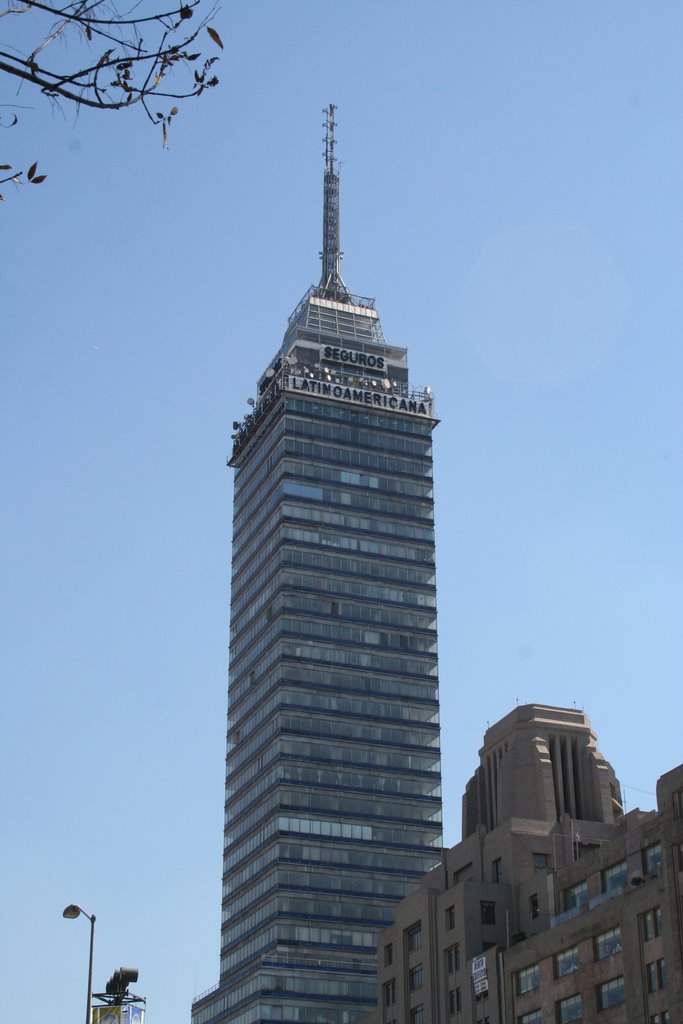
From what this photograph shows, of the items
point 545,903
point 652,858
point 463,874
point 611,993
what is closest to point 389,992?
point 463,874

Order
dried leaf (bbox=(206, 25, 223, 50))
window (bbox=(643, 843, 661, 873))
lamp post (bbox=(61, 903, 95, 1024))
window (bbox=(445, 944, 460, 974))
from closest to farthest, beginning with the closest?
dried leaf (bbox=(206, 25, 223, 50)) < lamp post (bbox=(61, 903, 95, 1024)) < window (bbox=(643, 843, 661, 873)) < window (bbox=(445, 944, 460, 974))

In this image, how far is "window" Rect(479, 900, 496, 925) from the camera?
424 ft

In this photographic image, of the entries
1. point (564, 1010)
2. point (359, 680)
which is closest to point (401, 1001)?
point (564, 1010)

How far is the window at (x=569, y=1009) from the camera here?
349ft

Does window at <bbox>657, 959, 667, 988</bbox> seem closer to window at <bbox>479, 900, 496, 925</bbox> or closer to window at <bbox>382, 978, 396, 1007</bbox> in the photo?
window at <bbox>479, 900, 496, 925</bbox>

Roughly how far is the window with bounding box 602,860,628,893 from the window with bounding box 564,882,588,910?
131 inches

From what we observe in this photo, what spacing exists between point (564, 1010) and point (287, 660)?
93301 millimetres

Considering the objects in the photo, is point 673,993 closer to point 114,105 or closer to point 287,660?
point 114,105

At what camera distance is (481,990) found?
121875 mm

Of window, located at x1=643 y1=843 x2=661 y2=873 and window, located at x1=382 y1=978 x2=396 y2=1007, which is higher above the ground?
window, located at x1=643 y1=843 x2=661 y2=873

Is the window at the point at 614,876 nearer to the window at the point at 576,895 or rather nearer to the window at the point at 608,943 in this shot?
the window at the point at 576,895

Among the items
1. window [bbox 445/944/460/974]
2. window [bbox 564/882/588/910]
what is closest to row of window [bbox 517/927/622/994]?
window [bbox 564/882/588/910]

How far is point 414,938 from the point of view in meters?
138

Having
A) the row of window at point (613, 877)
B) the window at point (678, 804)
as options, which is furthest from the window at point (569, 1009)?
the window at point (678, 804)
